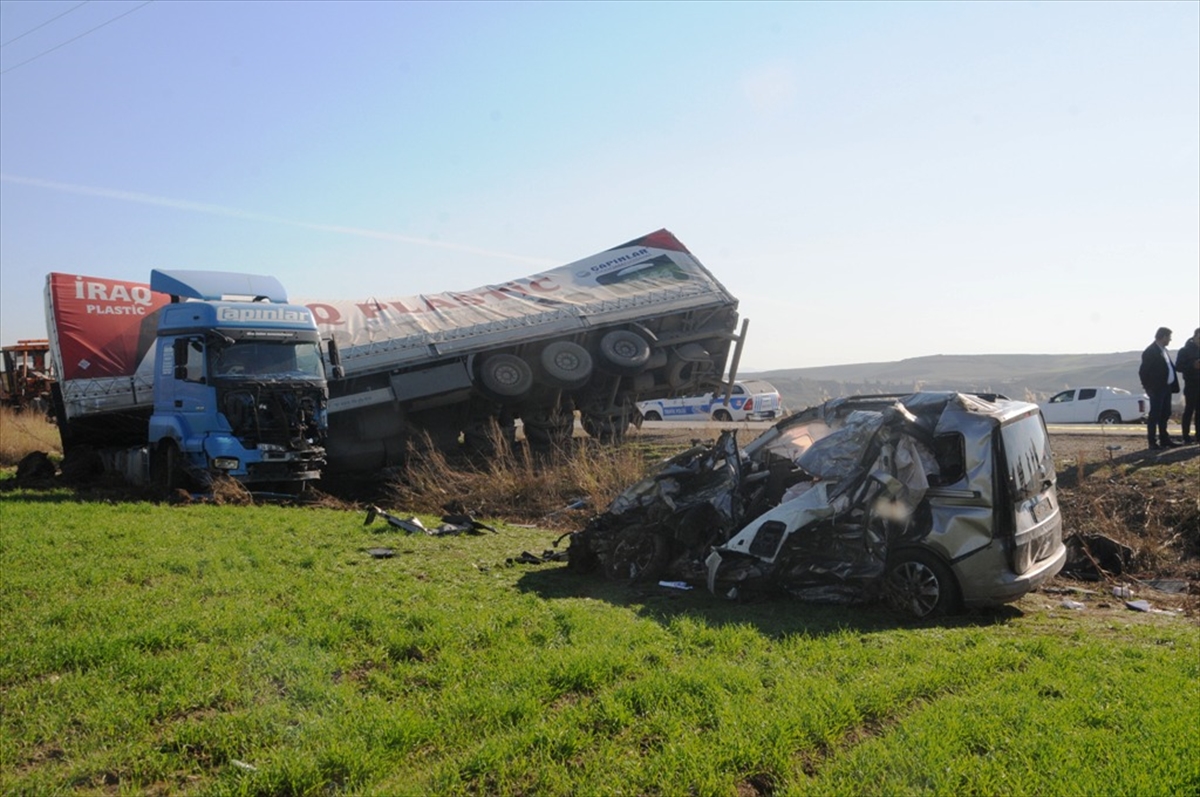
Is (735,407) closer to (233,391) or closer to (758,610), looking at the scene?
(233,391)

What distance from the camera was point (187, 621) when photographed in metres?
5.74

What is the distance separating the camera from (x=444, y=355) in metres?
17.1

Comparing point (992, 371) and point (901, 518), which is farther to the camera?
point (992, 371)

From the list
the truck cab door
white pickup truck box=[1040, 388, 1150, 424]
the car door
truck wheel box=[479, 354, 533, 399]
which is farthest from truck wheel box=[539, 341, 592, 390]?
the car door

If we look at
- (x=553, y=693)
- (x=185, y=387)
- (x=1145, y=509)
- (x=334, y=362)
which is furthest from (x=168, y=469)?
(x=1145, y=509)

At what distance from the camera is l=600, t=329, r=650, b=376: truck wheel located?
60.3ft

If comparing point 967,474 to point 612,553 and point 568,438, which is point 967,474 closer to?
point 612,553

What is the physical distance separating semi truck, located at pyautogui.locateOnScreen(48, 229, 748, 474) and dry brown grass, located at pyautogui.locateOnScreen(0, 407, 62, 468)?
4.84 m

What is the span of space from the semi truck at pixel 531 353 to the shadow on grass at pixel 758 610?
27.5 feet

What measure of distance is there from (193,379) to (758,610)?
989 cm

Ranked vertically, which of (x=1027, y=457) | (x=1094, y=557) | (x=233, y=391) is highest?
(x=233, y=391)

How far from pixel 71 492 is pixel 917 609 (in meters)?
12.4

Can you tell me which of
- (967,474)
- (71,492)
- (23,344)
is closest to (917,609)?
(967,474)

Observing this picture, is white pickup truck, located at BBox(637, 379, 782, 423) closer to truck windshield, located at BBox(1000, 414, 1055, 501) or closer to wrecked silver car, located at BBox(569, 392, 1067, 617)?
wrecked silver car, located at BBox(569, 392, 1067, 617)
